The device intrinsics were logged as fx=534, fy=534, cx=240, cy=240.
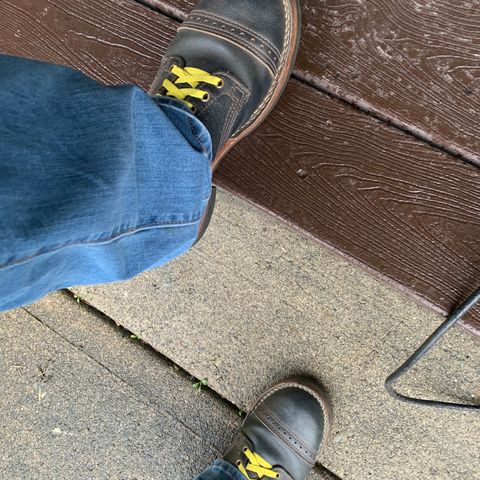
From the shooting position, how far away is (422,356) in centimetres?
104

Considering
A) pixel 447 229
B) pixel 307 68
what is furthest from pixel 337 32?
pixel 447 229

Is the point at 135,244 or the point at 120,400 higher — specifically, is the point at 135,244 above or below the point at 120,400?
above

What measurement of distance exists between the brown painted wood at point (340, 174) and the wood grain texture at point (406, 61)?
0.03m

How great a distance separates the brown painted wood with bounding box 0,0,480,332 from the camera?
0.88 metres

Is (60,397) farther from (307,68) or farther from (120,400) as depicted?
(307,68)

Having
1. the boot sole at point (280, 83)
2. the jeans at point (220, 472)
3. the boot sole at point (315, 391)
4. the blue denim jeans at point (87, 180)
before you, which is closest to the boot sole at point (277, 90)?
the boot sole at point (280, 83)

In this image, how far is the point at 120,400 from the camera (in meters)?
1.23

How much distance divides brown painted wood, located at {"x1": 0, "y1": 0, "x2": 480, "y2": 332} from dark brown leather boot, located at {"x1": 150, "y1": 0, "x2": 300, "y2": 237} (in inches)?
1.7

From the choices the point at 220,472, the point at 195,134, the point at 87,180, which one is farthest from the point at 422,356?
the point at 87,180

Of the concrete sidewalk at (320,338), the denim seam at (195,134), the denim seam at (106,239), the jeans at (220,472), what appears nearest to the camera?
the denim seam at (106,239)

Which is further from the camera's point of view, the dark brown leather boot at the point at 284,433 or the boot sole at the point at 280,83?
the dark brown leather boot at the point at 284,433

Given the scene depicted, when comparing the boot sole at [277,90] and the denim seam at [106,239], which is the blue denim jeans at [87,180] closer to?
the denim seam at [106,239]

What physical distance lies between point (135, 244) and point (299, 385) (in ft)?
1.81

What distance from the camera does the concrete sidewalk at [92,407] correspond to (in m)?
1.21
